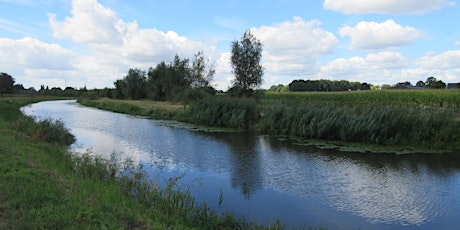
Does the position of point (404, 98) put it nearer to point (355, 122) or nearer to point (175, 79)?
point (355, 122)

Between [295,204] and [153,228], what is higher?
[153,228]

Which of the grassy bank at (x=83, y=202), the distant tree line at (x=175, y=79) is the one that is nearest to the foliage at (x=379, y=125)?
the grassy bank at (x=83, y=202)

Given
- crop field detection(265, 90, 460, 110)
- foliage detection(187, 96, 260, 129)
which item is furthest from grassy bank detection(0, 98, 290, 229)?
crop field detection(265, 90, 460, 110)

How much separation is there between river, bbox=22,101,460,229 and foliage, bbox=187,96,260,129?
24.4 ft

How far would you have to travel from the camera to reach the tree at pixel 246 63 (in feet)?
120

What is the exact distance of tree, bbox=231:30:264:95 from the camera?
1441 inches

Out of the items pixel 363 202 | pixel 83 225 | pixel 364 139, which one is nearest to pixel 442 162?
pixel 364 139

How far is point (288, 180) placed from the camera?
11.9 meters

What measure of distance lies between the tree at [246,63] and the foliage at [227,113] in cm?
599

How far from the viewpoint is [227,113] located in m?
28.9

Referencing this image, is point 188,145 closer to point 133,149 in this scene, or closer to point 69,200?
point 133,149

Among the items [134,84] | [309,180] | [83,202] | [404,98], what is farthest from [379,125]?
[134,84]

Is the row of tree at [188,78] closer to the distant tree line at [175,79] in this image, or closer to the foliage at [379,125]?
the distant tree line at [175,79]

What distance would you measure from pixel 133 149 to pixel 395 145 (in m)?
13.8
